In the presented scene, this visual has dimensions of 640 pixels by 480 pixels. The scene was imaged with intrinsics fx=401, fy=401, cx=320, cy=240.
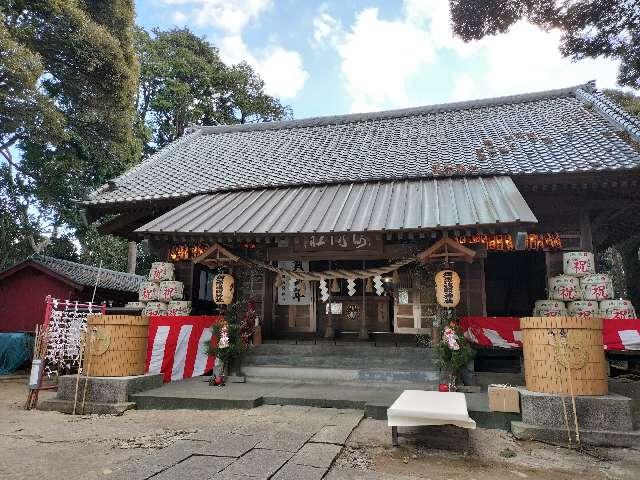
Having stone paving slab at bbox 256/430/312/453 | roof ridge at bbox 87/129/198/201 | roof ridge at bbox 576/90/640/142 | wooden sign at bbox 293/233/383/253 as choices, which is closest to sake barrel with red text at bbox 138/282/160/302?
roof ridge at bbox 87/129/198/201

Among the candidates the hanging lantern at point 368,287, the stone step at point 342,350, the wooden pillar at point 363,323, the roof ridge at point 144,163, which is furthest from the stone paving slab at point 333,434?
the roof ridge at point 144,163

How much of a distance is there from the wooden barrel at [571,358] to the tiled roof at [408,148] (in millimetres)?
4127

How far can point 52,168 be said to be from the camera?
60.3ft

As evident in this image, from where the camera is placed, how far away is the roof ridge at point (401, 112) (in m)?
14.7

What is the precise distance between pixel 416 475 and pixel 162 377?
18.9 ft

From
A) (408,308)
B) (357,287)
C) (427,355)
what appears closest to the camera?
(427,355)

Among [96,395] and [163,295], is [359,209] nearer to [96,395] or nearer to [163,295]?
[163,295]

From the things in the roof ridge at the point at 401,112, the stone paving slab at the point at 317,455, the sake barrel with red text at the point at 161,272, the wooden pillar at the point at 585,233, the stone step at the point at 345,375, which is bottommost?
the stone paving slab at the point at 317,455

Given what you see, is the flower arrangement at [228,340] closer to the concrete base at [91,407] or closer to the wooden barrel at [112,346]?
the wooden barrel at [112,346]

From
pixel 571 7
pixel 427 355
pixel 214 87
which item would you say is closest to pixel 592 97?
pixel 571 7

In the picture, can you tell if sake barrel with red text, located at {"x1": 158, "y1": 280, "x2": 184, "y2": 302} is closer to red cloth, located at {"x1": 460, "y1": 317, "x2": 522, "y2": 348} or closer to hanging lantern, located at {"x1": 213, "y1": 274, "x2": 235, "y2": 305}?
hanging lantern, located at {"x1": 213, "y1": 274, "x2": 235, "y2": 305}

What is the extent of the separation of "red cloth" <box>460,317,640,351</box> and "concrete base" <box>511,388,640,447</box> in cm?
234

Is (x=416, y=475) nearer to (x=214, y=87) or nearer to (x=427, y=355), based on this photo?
(x=427, y=355)

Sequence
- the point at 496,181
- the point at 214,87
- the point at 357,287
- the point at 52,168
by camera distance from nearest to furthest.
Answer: the point at 496,181
the point at 357,287
the point at 52,168
the point at 214,87
